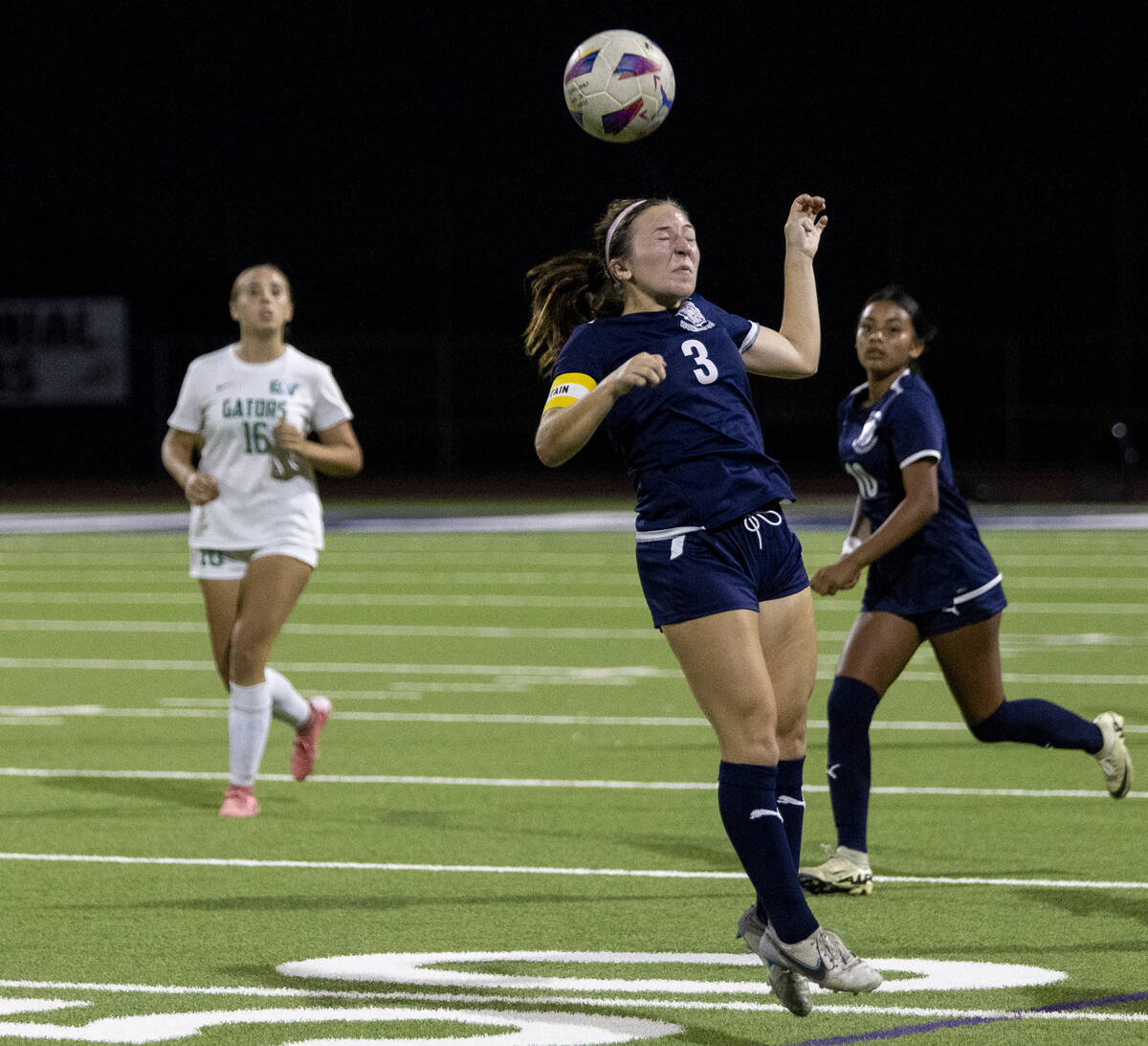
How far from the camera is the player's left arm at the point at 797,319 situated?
Answer: 18.5 feet

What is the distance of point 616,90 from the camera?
6.45m

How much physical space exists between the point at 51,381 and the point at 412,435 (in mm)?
7197

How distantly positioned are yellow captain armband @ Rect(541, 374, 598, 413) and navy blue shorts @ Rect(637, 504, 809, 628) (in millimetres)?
429

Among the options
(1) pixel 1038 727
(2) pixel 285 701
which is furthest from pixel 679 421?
(2) pixel 285 701

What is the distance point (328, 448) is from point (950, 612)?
2.94 meters

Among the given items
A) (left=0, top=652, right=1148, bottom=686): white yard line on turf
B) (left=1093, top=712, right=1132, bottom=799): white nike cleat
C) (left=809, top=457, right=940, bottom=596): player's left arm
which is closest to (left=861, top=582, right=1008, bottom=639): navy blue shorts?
(left=809, top=457, right=940, bottom=596): player's left arm

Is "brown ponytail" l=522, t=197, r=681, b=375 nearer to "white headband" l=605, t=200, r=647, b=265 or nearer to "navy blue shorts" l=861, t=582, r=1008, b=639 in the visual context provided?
"white headband" l=605, t=200, r=647, b=265

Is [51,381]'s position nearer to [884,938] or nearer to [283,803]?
[283,803]

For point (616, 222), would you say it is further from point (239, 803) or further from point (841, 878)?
point (239, 803)

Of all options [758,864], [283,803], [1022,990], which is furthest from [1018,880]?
[283,803]

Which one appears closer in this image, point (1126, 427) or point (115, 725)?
point (115, 725)

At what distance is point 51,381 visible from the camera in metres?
39.7

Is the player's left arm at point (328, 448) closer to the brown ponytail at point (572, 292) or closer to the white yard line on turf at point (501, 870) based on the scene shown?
the white yard line on turf at point (501, 870)

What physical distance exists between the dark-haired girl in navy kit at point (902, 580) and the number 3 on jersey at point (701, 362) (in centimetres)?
166
